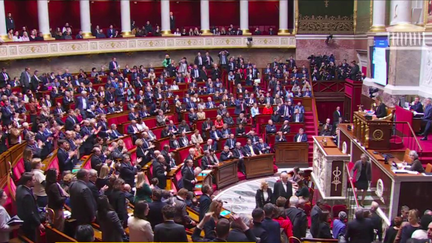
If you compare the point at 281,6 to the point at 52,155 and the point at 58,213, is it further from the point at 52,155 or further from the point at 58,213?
the point at 58,213

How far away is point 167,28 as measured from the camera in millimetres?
26219

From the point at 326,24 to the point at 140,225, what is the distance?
22501 mm

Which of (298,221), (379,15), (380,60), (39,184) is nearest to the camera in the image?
(39,184)

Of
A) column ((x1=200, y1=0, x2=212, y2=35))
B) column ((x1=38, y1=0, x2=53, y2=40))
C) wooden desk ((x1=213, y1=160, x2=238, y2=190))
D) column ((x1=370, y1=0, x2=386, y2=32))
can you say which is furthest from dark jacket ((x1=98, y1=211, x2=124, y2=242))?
column ((x1=200, y1=0, x2=212, y2=35))

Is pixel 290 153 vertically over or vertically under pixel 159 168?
under

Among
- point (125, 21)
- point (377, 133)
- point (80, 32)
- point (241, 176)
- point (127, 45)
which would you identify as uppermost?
point (125, 21)

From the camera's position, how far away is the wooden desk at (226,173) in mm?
14565

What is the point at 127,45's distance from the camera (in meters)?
24.5

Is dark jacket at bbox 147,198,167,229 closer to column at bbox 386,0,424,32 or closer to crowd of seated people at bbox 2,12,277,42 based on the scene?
column at bbox 386,0,424,32

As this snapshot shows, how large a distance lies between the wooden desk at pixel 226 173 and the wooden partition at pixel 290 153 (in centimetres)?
255

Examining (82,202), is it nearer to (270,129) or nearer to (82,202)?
(82,202)

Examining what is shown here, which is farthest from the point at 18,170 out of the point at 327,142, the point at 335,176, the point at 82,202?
the point at 327,142

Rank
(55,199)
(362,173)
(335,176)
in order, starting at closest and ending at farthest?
(55,199) < (362,173) < (335,176)

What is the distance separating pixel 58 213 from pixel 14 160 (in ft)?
16.9
